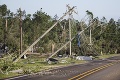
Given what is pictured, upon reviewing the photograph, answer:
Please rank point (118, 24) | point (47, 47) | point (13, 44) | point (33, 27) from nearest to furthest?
point (13, 44)
point (47, 47)
point (33, 27)
point (118, 24)

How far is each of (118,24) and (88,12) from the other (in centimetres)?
2578

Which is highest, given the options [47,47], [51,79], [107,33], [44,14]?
[44,14]

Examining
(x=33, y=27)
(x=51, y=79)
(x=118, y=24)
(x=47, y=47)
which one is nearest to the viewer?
(x=51, y=79)

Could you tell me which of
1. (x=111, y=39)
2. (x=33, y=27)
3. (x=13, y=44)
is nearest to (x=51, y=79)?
(x=13, y=44)

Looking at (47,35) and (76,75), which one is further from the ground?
(47,35)

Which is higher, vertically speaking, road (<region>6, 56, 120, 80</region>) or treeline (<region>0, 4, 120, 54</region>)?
treeline (<region>0, 4, 120, 54</region>)

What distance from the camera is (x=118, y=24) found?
123312mm

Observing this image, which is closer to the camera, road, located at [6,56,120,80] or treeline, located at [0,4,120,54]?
road, located at [6,56,120,80]

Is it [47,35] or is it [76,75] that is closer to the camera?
[76,75]

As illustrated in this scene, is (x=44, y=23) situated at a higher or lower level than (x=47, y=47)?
higher

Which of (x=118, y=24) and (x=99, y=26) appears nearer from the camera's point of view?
(x=99, y=26)

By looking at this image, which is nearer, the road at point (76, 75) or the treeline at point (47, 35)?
the road at point (76, 75)

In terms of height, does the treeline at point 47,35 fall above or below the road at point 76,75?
above

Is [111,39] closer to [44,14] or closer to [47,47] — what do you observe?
[44,14]
